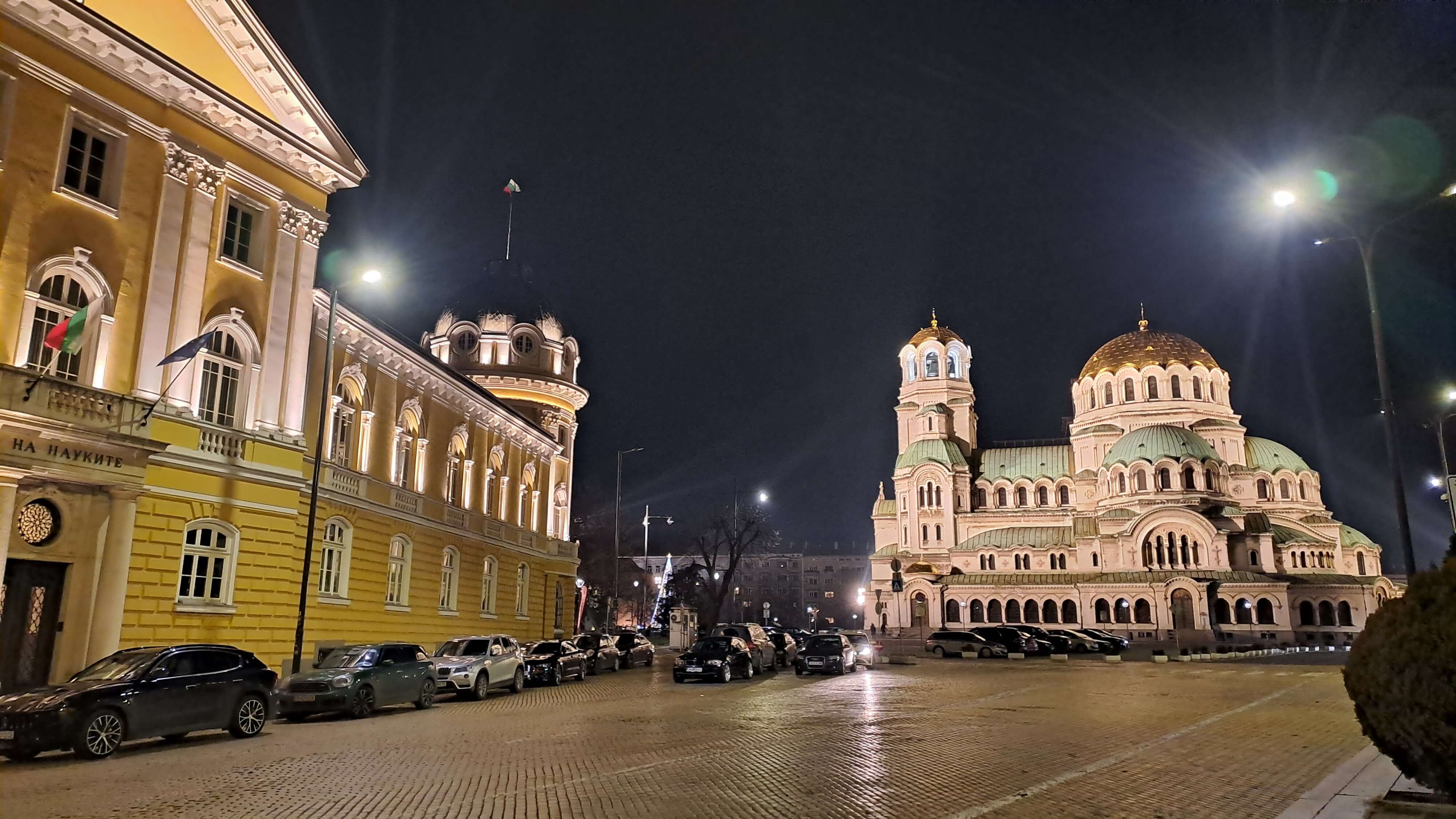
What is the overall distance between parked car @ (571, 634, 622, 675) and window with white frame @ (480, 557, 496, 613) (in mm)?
3560

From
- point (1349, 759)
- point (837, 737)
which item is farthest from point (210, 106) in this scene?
point (1349, 759)

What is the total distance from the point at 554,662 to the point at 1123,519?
57.8 m

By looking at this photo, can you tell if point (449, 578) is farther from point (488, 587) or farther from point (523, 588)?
point (523, 588)

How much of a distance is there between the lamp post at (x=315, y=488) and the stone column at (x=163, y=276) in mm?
3126

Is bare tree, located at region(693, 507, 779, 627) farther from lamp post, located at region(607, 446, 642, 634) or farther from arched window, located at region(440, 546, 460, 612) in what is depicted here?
arched window, located at region(440, 546, 460, 612)

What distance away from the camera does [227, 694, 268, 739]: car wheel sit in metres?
14.7

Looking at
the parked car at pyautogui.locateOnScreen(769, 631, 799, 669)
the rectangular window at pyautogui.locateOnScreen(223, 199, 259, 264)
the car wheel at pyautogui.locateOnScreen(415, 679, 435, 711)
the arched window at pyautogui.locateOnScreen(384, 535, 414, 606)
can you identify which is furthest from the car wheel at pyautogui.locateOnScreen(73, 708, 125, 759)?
the parked car at pyautogui.locateOnScreen(769, 631, 799, 669)

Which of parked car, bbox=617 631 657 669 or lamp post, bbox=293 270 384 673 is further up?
lamp post, bbox=293 270 384 673

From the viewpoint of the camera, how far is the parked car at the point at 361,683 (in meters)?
17.2

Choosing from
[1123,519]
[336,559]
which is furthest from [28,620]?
[1123,519]

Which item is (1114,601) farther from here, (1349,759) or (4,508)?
(4,508)

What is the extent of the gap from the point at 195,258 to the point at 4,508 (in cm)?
657

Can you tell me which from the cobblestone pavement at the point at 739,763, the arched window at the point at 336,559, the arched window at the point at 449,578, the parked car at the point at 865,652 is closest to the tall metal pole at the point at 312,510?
the arched window at the point at 336,559

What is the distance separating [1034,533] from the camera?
7975cm
